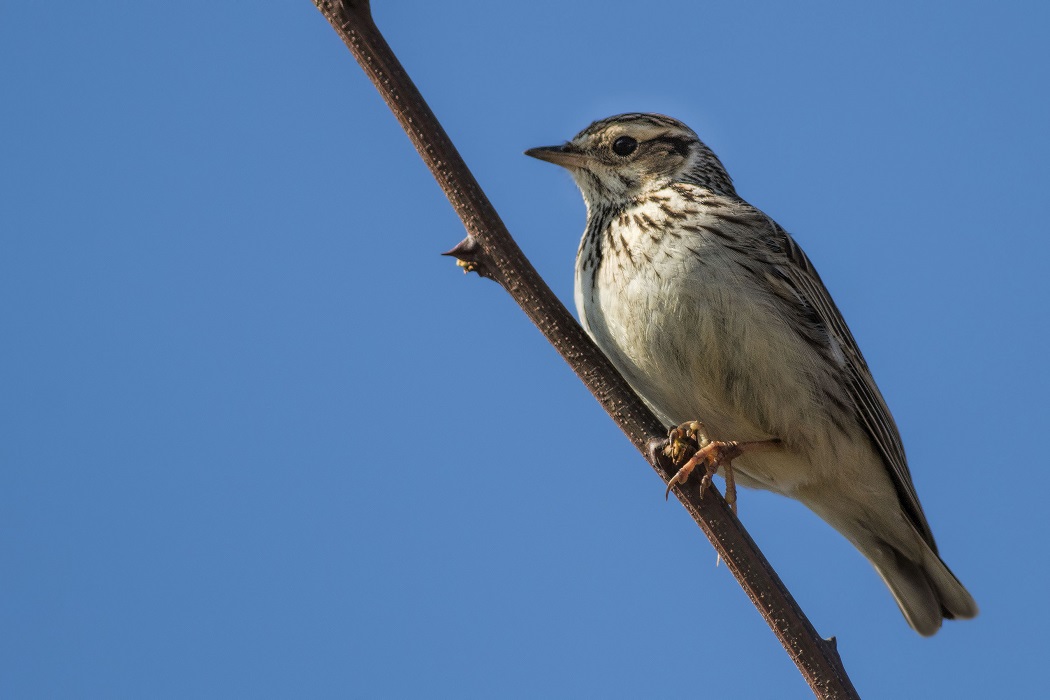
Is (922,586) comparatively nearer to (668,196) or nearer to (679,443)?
(679,443)

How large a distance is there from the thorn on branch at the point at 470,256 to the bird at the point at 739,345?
51.9 inches

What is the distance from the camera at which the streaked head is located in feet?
20.0

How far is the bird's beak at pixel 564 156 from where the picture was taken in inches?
238

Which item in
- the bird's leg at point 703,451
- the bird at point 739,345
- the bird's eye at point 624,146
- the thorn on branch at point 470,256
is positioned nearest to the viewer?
the thorn on branch at point 470,256

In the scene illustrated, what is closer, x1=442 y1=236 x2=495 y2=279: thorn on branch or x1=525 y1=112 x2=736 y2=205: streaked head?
x1=442 y1=236 x2=495 y2=279: thorn on branch

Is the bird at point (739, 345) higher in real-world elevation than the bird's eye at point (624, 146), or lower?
lower

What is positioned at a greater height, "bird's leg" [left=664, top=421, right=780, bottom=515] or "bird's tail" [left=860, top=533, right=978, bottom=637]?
"bird's leg" [left=664, top=421, right=780, bottom=515]

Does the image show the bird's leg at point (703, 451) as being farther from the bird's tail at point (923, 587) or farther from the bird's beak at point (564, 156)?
the bird's beak at point (564, 156)

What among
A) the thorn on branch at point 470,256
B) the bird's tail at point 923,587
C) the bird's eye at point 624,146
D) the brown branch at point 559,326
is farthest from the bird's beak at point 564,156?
the bird's tail at point 923,587

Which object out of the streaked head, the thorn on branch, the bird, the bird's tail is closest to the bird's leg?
the bird

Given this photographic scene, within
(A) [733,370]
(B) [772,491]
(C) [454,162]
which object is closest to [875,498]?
(B) [772,491]

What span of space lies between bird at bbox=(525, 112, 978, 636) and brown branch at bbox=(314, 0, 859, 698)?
75 centimetres

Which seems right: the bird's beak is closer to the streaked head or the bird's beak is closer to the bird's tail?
the streaked head

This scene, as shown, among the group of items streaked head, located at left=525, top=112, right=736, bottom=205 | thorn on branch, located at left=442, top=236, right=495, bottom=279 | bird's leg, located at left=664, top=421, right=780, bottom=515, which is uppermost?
streaked head, located at left=525, top=112, right=736, bottom=205
